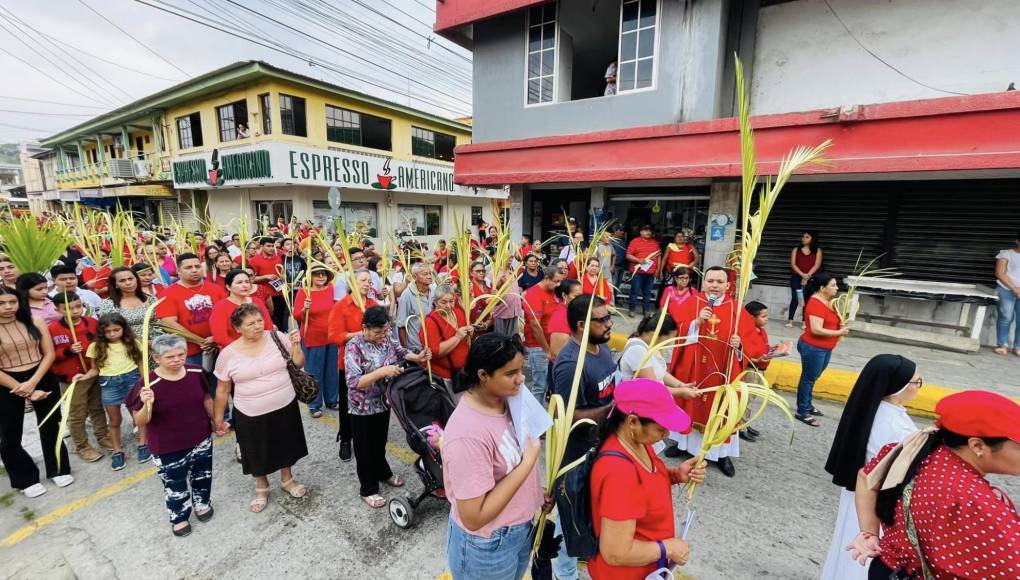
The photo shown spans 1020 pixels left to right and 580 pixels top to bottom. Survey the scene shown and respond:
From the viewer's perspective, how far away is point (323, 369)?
4.84m

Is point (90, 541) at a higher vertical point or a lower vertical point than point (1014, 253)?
lower

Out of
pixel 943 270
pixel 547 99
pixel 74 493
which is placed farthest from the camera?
pixel 547 99

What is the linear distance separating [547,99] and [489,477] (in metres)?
9.12

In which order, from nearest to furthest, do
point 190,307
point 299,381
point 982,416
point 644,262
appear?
point 982,416
point 299,381
point 190,307
point 644,262

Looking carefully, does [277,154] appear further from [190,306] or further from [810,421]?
[810,421]

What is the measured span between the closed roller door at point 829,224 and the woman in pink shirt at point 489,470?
826 centimetres

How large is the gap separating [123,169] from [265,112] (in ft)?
40.1

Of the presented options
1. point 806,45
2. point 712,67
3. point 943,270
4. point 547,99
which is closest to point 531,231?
point 547,99

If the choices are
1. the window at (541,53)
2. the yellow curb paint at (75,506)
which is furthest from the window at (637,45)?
the yellow curb paint at (75,506)

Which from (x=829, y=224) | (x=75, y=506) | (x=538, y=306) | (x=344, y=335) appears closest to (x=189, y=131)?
(x=75, y=506)

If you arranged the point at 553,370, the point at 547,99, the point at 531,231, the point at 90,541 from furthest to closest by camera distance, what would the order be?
the point at 531,231 → the point at 547,99 → the point at 90,541 → the point at 553,370

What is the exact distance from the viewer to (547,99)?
920 centimetres

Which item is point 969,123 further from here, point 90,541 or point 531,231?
point 90,541

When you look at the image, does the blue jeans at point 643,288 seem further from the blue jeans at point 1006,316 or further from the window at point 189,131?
the window at point 189,131
